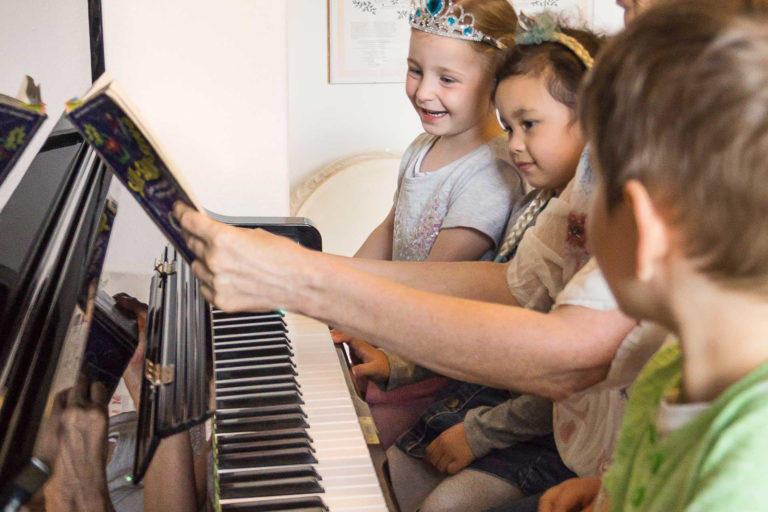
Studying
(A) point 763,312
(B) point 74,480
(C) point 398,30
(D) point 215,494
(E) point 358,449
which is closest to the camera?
(A) point 763,312

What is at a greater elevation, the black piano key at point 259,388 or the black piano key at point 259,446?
the black piano key at point 259,388

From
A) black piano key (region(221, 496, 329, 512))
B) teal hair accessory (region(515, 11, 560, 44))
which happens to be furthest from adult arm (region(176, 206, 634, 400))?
teal hair accessory (region(515, 11, 560, 44))

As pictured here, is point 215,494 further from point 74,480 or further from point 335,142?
point 335,142

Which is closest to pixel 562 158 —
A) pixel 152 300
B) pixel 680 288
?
pixel 152 300

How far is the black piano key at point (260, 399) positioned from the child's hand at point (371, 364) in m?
0.54

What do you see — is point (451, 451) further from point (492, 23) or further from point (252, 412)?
point (492, 23)

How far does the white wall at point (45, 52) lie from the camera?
4.91 feet

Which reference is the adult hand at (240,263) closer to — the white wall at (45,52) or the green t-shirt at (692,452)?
the green t-shirt at (692,452)

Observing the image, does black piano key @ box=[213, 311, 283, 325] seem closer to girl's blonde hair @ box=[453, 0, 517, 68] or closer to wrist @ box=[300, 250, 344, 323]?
wrist @ box=[300, 250, 344, 323]

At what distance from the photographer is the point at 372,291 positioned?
100 cm

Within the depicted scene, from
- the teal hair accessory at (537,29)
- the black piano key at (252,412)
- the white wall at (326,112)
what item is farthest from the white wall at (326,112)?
the black piano key at (252,412)

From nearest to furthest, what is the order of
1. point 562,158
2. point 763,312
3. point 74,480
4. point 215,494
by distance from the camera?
point 763,312 < point 74,480 < point 215,494 < point 562,158

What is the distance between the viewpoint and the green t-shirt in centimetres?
57

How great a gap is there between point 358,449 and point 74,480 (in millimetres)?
421
